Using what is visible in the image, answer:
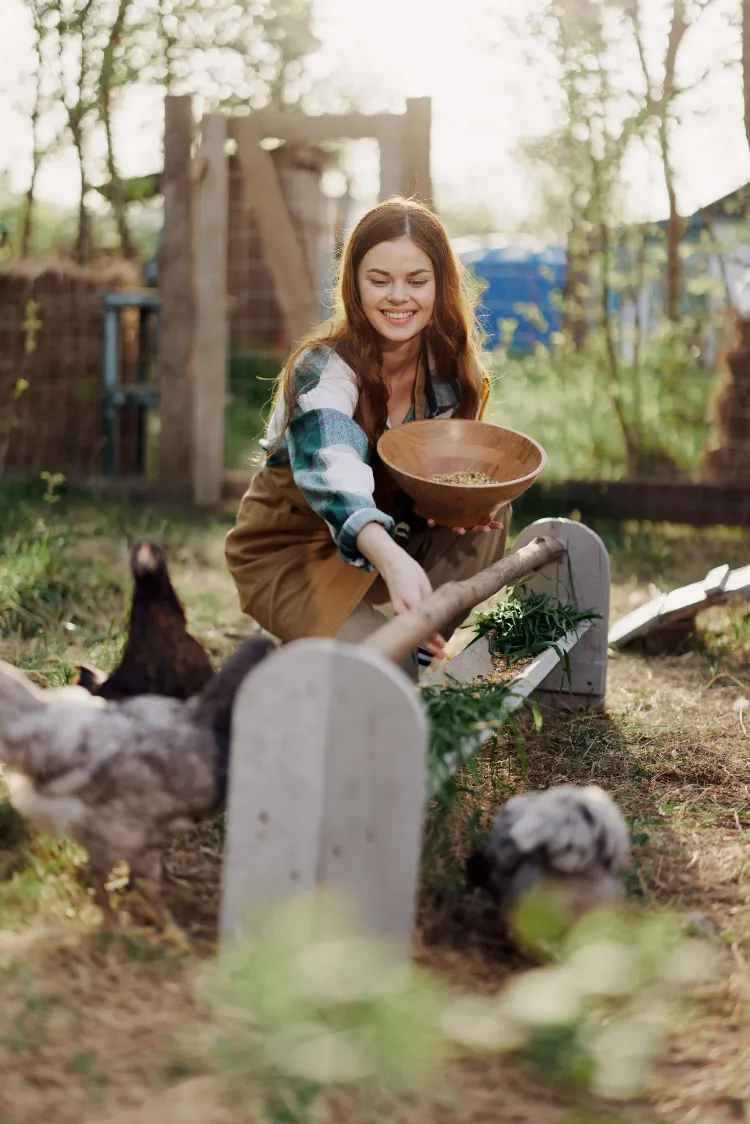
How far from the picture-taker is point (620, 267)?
6754 millimetres

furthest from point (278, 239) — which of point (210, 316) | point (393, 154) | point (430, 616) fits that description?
point (430, 616)

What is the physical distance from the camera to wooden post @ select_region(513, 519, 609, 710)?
10.6 feet

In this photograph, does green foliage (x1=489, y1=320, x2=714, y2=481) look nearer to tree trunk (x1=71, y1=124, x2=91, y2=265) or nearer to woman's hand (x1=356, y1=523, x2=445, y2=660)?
tree trunk (x1=71, y1=124, x2=91, y2=265)

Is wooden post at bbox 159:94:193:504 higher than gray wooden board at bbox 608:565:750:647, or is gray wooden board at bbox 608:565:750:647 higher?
wooden post at bbox 159:94:193:504

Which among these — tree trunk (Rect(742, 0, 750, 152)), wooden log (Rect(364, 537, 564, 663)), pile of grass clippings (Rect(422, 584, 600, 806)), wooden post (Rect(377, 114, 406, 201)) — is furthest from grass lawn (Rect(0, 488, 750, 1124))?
wooden post (Rect(377, 114, 406, 201))

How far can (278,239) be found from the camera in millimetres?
6359

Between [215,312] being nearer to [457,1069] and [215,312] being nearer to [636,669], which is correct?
[636,669]

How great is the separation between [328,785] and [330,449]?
1123 mm

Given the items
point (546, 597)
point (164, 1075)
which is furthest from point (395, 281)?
point (164, 1075)

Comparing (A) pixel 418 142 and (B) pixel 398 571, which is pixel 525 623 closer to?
(B) pixel 398 571

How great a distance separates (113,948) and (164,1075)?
329 mm

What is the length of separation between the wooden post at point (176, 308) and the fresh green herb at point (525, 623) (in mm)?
3732

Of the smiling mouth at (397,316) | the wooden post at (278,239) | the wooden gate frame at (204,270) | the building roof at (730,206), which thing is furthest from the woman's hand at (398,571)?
the building roof at (730,206)

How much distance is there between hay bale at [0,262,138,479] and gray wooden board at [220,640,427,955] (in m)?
5.71
